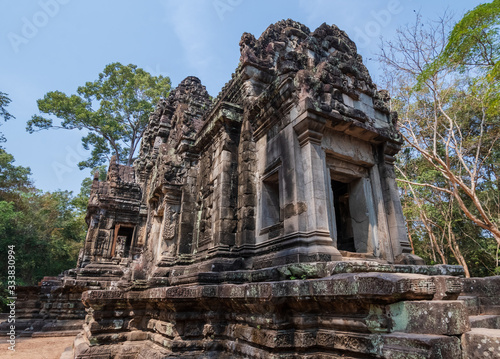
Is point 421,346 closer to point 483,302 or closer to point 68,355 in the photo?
point 483,302

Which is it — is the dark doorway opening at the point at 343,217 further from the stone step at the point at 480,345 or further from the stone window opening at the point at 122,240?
the stone window opening at the point at 122,240

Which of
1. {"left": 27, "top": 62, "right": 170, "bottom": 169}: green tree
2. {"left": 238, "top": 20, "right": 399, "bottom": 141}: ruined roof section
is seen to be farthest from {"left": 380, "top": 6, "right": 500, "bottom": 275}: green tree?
{"left": 27, "top": 62, "right": 170, "bottom": 169}: green tree

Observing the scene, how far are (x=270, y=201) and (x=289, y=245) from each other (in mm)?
1420

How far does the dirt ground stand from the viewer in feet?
22.4

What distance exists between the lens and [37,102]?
25.2 metres

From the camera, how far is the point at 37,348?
764cm

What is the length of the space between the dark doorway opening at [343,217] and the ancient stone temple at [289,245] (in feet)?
0.11

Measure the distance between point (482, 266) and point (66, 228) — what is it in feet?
104

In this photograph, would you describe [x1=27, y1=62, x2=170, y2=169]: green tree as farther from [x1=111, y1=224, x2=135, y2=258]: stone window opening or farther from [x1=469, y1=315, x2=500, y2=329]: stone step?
[x1=469, y1=315, x2=500, y2=329]: stone step

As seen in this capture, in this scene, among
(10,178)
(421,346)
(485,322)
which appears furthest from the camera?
(10,178)

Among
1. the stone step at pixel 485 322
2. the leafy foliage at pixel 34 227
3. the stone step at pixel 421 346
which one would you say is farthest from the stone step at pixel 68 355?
the leafy foliage at pixel 34 227

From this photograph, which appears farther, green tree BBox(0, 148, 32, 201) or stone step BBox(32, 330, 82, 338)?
green tree BBox(0, 148, 32, 201)

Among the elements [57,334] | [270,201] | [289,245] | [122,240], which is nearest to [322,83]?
[270,201]

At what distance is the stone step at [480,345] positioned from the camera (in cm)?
176
